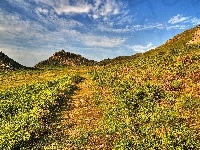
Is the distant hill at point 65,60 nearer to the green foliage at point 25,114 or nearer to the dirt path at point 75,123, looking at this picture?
the green foliage at point 25,114

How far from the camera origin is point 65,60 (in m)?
129

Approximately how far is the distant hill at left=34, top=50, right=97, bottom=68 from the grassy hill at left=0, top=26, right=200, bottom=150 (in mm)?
88429

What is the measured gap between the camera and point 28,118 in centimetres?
2325

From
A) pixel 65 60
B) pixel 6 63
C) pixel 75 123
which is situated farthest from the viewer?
pixel 65 60

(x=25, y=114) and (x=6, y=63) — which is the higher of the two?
(x=6, y=63)

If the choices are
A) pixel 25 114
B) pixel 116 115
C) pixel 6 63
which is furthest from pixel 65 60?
Result: pixel 116 115

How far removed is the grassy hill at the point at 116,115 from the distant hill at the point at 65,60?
8843 cm

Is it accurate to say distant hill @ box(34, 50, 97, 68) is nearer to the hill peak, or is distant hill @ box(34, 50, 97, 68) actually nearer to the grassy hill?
the hill peak

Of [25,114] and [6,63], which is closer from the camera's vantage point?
[25,114]

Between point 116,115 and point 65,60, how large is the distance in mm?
106194

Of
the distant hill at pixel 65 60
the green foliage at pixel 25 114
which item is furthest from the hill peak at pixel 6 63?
the green foliage at pixel 25 114

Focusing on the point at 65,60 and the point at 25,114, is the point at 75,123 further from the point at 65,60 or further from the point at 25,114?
the point at 65,60

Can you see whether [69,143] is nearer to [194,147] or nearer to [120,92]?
[194,147]

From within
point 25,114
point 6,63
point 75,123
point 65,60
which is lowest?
point 75,123
